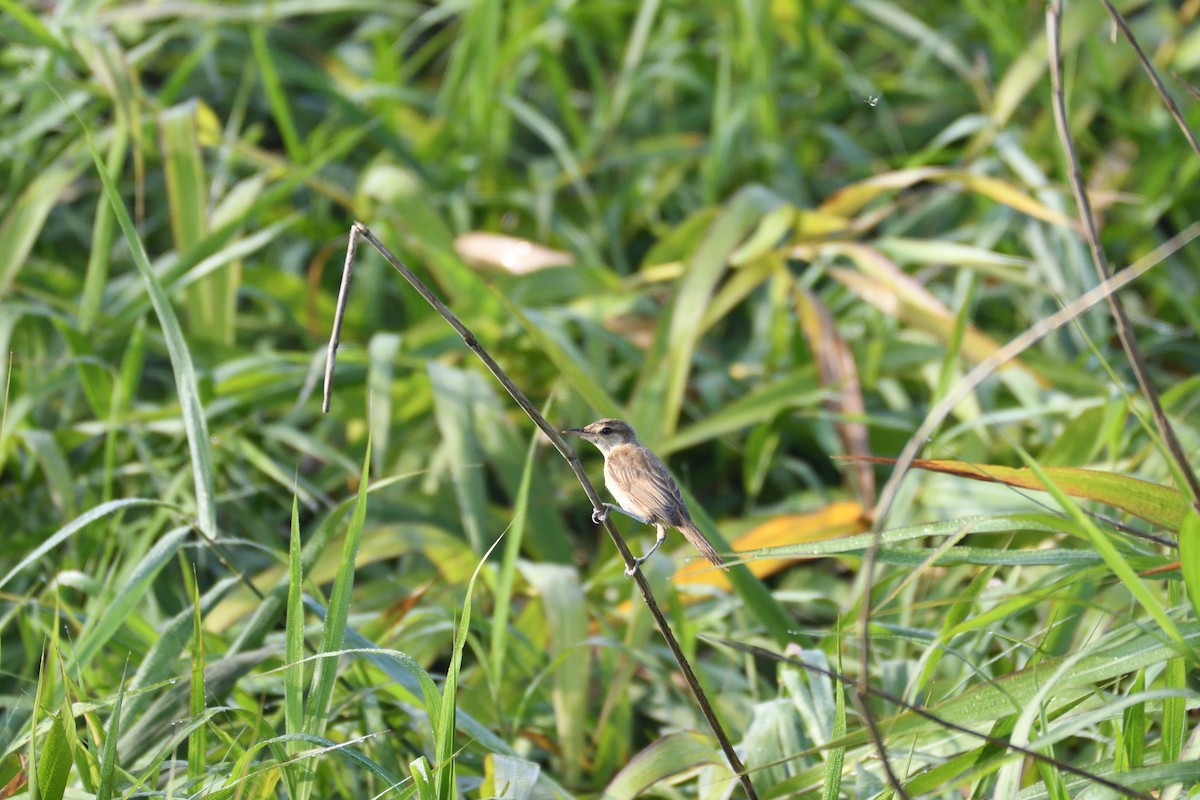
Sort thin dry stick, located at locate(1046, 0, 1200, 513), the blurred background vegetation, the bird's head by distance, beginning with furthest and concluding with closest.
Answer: the bird's head < the blurred background vegetation < thin dry stick, located at locate(1046, 0, 1200, 513)

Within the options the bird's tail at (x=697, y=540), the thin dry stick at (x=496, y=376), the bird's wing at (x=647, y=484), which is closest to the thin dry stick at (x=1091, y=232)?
the thin dry stick at (x=496, y=376)

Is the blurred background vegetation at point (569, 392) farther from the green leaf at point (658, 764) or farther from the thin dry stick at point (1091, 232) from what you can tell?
the thin dry stick at point (1091, 232)

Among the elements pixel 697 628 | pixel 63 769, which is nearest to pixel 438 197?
pixel 697 628

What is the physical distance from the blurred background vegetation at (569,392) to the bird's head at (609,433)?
78mm

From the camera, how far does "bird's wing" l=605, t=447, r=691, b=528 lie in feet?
8.07

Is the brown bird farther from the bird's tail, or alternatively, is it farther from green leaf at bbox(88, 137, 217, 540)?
green leaf at bbox(88, 137, 217, 540)

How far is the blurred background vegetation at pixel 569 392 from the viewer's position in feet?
7.10

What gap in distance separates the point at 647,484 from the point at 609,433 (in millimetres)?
474

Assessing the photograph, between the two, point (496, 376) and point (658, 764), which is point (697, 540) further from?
point (496, 376)

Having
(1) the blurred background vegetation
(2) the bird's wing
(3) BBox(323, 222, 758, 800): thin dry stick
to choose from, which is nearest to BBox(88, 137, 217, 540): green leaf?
(1) the blurred background vegetation

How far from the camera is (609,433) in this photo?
2.99 m

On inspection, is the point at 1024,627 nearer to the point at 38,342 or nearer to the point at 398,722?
→ the point at 398,722

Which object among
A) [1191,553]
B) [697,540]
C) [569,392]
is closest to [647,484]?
[697,540]

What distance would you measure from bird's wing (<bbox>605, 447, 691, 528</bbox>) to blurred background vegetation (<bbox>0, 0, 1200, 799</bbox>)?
8.5 inches
